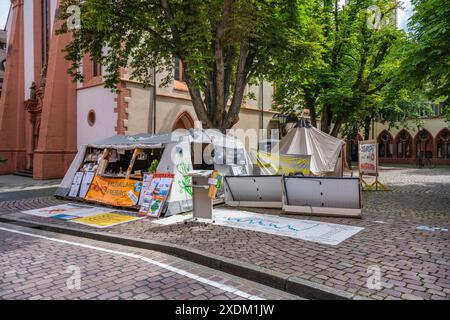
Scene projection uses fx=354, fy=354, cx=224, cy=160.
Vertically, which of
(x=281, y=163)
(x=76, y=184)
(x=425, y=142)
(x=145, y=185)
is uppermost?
(x=425, y=142)

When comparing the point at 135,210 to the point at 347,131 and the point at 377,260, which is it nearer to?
the point at 377,260

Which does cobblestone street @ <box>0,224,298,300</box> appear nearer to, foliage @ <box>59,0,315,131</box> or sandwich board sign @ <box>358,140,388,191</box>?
foliage @ <box>59,0,315,131</box>

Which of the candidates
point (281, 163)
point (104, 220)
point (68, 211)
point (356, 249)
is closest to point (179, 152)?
point (104, 220)

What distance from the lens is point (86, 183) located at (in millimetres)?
12297

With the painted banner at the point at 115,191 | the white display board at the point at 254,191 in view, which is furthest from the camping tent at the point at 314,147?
the painted banner at the point at 115,191

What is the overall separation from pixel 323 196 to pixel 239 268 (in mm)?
4694

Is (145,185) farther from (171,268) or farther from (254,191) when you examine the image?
(171,268)

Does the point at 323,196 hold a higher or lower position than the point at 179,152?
lower

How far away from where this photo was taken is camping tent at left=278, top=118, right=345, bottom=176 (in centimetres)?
1405

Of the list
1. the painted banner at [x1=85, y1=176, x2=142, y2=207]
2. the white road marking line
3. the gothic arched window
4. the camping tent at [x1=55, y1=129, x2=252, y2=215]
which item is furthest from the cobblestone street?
the gothic arched window

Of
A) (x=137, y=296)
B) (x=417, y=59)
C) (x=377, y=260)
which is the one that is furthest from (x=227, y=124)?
(x=137, y=296)

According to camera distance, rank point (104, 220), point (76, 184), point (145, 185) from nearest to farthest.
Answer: point (104, 220)
point (145, 185)
point (76, 184)

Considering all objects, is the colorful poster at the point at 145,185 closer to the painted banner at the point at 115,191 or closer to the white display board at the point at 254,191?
the painted banner at the point at 115,191

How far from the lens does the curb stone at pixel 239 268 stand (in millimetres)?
4367
